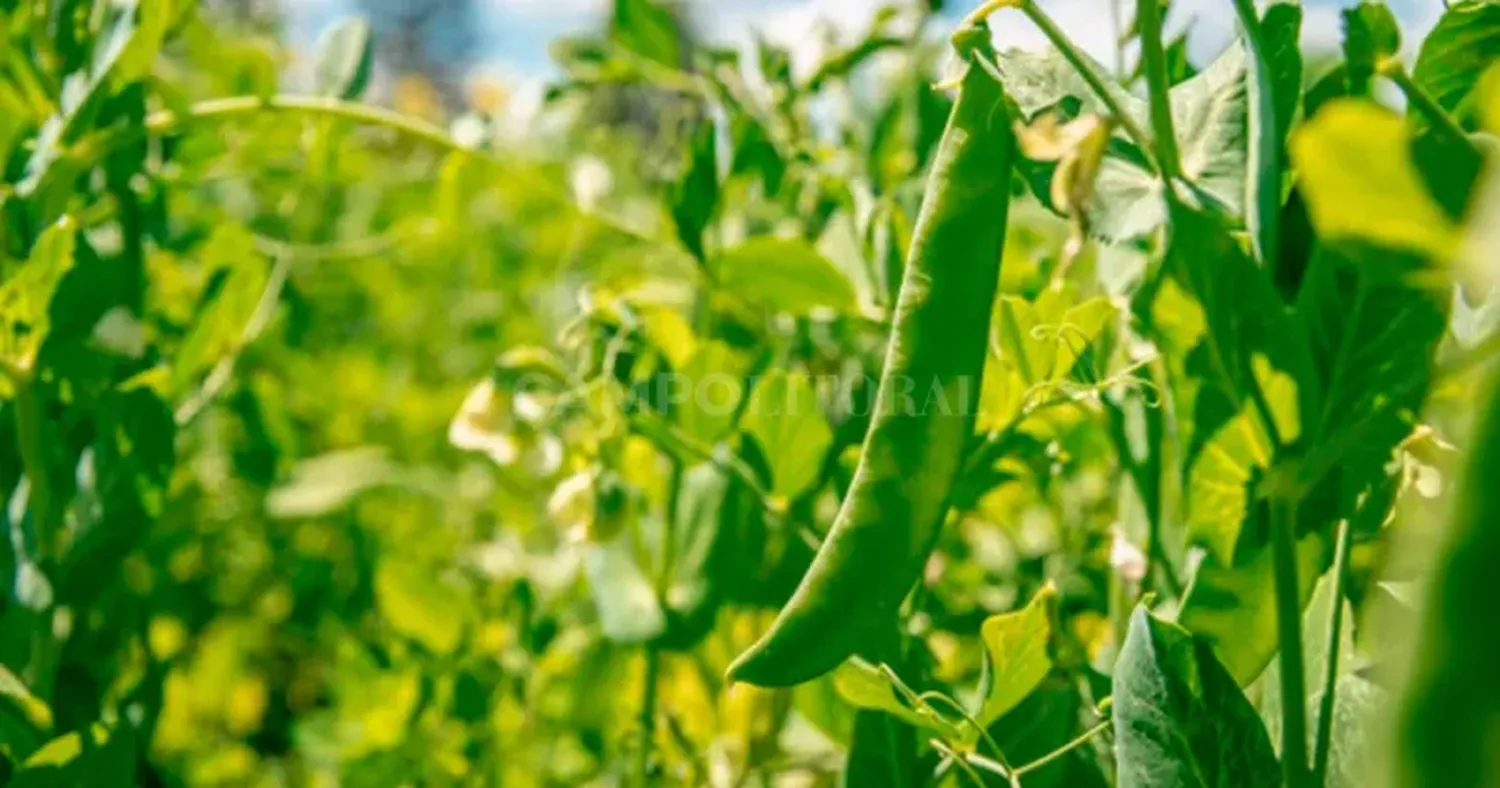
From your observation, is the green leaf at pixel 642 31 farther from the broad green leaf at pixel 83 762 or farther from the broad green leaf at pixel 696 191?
the broad green leaf at pixel 83 762

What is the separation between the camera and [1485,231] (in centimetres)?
23

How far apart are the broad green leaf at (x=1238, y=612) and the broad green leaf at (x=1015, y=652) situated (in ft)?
0.18

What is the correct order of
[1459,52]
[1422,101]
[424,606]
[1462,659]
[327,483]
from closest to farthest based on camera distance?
[1462,659] → [1422,101] → [1459,52] → [424,606] → [327,483]

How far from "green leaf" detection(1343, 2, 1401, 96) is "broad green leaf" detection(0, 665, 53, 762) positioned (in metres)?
0.64

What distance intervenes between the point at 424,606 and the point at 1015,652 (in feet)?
1.77

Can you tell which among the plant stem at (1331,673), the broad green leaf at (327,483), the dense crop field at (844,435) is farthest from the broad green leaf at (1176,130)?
the broad green leaf at (327,483)

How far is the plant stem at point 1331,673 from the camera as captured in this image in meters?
0.47

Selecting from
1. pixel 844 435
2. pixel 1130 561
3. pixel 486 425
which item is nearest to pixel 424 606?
pixel 486 425

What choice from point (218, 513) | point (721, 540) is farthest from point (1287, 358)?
point (218, 513)

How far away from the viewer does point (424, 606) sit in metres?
0.98

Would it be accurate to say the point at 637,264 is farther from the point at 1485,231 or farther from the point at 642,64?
the point at 1485,231

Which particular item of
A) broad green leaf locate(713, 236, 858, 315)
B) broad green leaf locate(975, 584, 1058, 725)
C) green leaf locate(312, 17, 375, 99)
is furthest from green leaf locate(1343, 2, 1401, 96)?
green leaf locate(312, 17, 375, 99)

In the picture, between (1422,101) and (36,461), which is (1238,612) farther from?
(36,461)

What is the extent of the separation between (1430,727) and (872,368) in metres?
0.66
